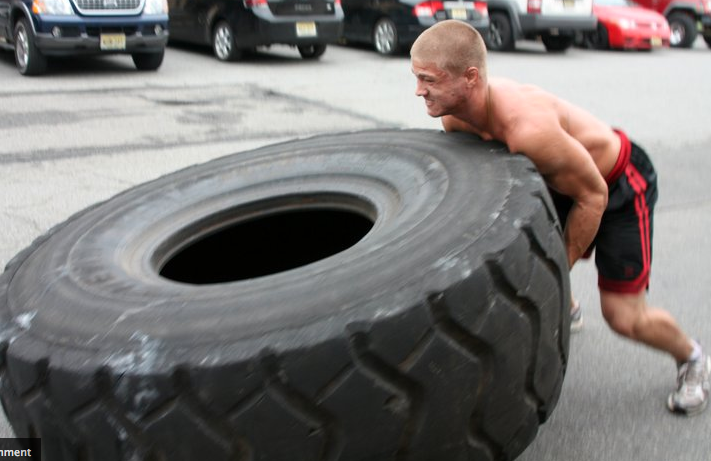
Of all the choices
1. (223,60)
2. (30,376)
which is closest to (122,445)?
(30,376)

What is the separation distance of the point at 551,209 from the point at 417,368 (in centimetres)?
75

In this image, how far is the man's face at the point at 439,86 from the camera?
2691 mm

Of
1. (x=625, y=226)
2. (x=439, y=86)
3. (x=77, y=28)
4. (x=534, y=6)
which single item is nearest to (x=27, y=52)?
(x=77, y=28)

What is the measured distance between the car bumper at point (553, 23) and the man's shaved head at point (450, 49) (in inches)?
558

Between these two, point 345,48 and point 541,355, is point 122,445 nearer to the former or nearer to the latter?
point 541,355

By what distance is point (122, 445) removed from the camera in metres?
1.94

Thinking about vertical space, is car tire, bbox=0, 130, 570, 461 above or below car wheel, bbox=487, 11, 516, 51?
above

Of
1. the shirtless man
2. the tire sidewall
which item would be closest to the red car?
the shirtless man

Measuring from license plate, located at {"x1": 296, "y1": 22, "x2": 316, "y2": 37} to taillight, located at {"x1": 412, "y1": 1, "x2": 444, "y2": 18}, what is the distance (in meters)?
1.95

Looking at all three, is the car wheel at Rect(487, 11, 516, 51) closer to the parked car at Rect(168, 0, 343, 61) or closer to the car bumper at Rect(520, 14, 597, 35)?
the car bumper at Rect(520, 14, 597, 35)

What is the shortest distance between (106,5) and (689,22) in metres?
12.9

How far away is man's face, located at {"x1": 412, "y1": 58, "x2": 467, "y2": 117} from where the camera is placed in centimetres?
269

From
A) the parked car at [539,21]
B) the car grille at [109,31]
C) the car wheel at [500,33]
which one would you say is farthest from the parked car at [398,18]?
the car grille at [109,31]

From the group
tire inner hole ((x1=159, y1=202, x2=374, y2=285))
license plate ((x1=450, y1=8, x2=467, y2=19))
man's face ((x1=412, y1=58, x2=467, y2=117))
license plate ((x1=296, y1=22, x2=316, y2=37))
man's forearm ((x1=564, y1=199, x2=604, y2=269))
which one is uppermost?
man's face ((x1=412, y1=58, x2=467, y2=117))
